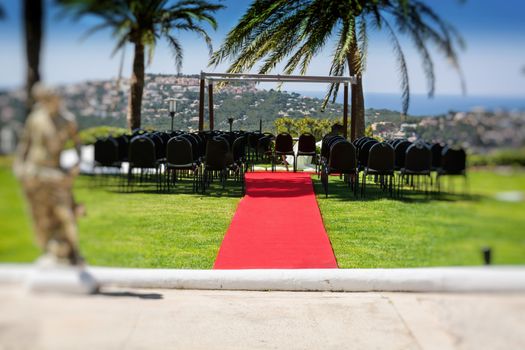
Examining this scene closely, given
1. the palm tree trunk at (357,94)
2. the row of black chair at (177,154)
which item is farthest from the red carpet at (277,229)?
the palm tree trunk at (357,94)

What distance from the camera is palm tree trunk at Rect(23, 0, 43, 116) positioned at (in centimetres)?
216

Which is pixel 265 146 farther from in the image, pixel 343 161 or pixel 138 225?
pixel 138 225

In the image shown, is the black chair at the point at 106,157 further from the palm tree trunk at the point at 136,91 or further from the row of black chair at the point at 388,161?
the row of black chair at the point at 388,161

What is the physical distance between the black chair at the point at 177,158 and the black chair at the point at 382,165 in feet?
2.63

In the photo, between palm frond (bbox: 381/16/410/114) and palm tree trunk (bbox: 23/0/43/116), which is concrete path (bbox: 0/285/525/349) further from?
palm frond (bbox: 381/16/410/114)

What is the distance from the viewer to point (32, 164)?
6.92 feet

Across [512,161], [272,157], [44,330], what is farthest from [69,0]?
[272,157]

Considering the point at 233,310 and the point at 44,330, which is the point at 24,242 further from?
the point at 233,310

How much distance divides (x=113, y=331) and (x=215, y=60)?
4.10 feet

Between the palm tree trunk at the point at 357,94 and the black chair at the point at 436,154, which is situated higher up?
the palm tree trunk at the point at 357,94

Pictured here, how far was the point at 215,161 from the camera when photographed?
4055mm

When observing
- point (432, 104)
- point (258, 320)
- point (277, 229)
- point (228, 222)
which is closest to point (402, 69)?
point (432, 104)

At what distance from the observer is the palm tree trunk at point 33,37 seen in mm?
2156

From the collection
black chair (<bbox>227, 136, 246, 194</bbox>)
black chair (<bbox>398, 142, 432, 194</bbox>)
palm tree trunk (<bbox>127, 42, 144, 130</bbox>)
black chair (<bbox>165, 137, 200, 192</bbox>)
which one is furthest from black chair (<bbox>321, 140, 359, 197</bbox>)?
palm tree trunk (<bbox>127, 42, 144, 130</bbox>)
